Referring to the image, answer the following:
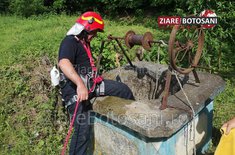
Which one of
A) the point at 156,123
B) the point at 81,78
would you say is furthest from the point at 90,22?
the point at 156,123

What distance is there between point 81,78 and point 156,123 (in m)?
1.22

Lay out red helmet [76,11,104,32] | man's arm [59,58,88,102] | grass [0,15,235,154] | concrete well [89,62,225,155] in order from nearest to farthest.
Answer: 1. concrete well [89,62,225,155]
2. man's arm [59,58,88,102]
3. red helmet [76,11,104,32]
4. grass [0,15,235,154]

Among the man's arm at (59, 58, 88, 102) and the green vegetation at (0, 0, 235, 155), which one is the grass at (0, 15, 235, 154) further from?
the man's arm at (59, 58, 88, 102)

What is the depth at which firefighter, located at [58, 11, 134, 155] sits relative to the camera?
3410mm

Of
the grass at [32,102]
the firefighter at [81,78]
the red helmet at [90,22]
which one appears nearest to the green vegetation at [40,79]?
the grass at [32,102]

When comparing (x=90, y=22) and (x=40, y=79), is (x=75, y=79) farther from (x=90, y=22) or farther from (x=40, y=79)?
(x=40, y=79)

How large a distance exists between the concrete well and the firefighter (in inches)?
6.8

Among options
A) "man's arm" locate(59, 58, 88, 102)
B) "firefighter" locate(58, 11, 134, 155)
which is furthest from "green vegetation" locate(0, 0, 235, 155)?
"man's arm" locate(59, 58, 88, 102)

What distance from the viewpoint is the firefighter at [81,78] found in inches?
134

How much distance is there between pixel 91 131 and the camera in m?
3.69

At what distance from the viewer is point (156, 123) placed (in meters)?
2.87

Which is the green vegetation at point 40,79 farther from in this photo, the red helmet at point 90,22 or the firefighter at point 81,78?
the red helmet at point 90,22

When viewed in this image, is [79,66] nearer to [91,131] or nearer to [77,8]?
[91,131]

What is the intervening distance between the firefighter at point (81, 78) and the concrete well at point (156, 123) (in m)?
0.17
